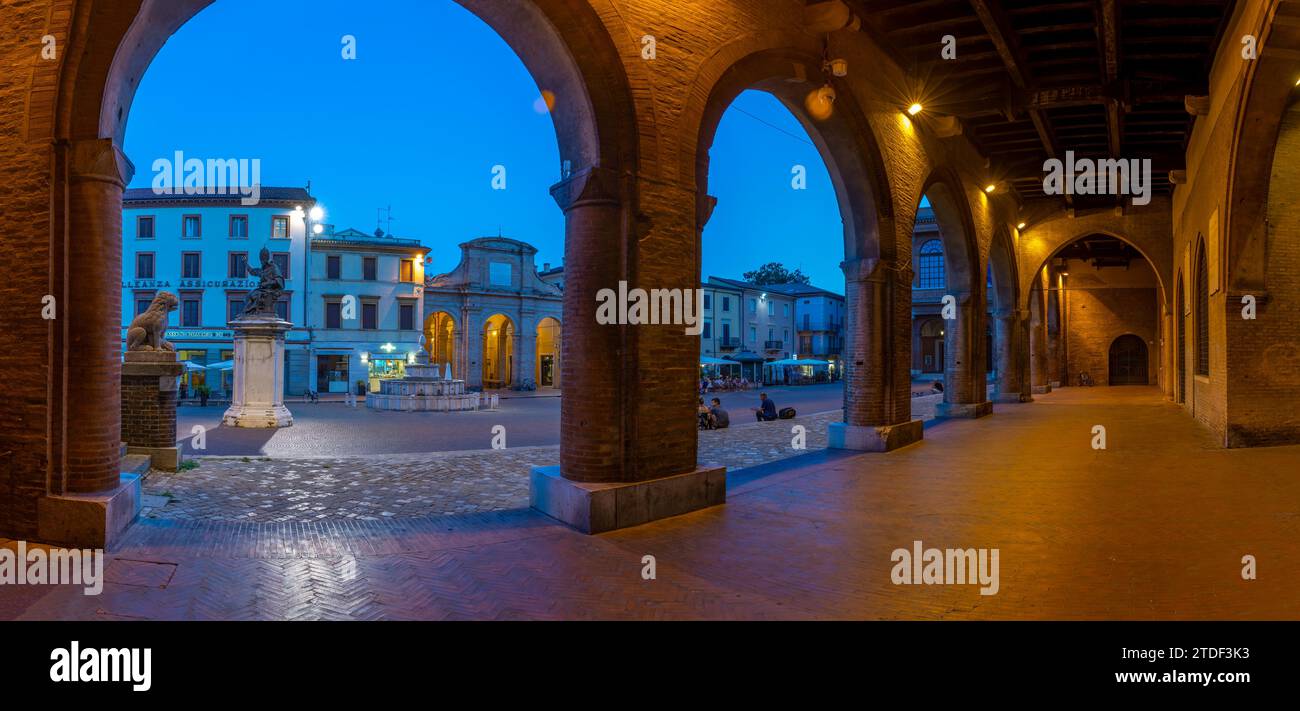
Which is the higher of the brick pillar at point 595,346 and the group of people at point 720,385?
the brick pillar at point 595,346

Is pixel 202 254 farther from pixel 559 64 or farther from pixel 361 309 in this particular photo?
pixel 559 64

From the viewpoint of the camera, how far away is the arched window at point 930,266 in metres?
43.9

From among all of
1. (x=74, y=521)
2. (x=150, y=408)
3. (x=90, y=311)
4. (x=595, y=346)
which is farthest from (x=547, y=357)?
(x=74, y=521)

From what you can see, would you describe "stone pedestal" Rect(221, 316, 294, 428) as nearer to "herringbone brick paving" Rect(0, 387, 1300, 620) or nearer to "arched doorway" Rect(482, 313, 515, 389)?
"herringbone brick paving" Rect(0, 387, 1300, 620)

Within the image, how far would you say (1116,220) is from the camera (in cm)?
2289

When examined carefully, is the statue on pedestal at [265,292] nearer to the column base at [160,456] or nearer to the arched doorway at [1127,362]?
the column base at [160,456]

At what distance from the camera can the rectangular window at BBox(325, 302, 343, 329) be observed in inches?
1409

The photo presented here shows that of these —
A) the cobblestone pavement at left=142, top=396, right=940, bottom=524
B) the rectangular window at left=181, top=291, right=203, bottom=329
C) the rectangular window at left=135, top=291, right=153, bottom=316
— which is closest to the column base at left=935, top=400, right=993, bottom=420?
the cobblestone pavement at left=142, top=396, right=940, bottom=524

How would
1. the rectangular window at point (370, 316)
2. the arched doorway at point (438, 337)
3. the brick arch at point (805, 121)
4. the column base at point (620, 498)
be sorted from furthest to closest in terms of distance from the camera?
1. the arched doorway at point (438, 337)
2. the rectangular window at point (370, 316)
3. the brick arch at point (805, 121)
4. the column base at point (620, 498)

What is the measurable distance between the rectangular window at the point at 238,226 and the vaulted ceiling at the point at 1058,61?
33229 mm

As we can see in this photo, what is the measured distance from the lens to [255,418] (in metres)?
16.7

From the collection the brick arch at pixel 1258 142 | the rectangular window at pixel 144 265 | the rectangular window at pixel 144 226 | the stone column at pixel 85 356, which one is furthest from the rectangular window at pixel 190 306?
the brick arch at pixel 1258 142
